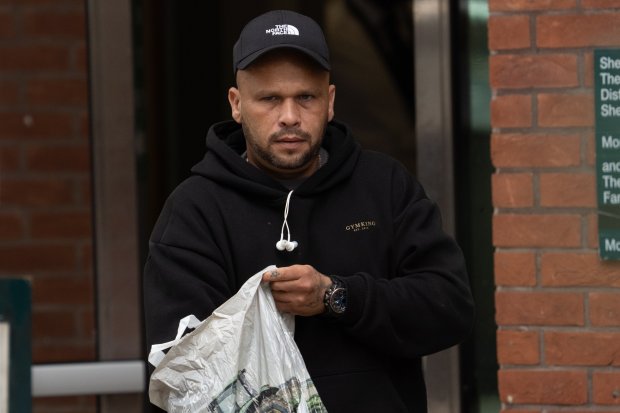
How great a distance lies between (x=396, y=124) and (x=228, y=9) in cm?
93

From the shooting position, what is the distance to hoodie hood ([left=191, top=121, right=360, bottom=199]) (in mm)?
2947

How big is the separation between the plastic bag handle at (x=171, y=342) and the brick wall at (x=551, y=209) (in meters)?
1.44

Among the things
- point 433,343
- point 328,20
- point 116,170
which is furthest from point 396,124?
point 433,343

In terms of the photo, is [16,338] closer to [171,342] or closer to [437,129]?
[171,342]

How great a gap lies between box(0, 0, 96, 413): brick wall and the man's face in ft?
7.24

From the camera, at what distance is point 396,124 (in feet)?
20.9

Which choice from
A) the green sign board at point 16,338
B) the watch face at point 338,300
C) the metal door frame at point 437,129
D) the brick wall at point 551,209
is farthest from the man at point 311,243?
the metal door frame at point 437,129

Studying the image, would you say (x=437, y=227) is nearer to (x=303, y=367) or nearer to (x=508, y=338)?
(x=303, y=367)

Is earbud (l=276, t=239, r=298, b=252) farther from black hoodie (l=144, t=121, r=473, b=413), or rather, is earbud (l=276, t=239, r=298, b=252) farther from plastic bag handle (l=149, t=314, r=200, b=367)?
plastic bag handle (l=149, t=314, r=200, b=367)

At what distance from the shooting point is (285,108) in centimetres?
290

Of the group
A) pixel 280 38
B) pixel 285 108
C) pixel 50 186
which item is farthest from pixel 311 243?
pixel 50 186

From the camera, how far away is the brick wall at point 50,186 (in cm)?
504

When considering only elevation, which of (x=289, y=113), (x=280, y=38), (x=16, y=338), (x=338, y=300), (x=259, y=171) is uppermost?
(x=280, y=38)

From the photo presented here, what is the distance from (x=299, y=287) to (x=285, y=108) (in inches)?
15.3
